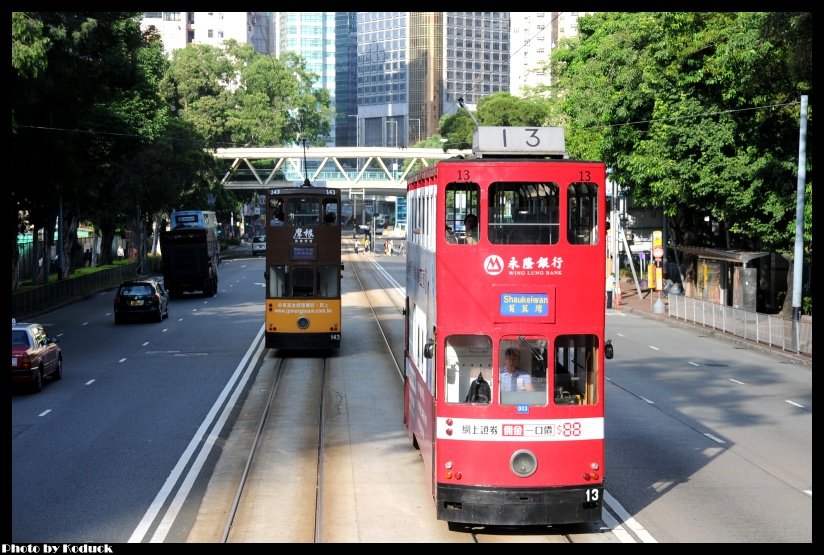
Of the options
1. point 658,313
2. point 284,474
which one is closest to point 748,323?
point 658,313

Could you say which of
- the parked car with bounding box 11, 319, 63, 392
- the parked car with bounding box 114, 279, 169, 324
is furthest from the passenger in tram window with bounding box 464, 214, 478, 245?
the parked car with bounding box 114, 279, 169, 324

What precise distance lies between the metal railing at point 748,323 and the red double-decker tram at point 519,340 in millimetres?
17501

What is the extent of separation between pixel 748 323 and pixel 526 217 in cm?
2605

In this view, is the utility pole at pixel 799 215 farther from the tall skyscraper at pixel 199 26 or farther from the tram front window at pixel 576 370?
the tall skyscraper at pixel 199 26

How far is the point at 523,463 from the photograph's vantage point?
41.8ft

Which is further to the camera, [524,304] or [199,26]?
[199,26]

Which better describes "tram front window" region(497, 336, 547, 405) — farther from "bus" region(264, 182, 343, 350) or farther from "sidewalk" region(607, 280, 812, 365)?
"sidewalk" region(607, 280, 812, 365)

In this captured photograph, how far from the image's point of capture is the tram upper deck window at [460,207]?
41.8 ft

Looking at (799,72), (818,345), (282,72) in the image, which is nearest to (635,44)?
(799,72)

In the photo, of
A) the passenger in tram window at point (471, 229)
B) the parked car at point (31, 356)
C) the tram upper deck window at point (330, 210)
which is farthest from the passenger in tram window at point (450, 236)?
the tram upper deck window at point (330, 210)

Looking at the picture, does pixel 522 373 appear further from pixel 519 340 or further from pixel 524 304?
pixel 524 304

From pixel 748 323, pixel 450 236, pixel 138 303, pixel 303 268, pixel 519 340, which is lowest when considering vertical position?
pixel 748 323

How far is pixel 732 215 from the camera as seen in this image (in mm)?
40469

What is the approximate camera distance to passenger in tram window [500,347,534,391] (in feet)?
41.7
